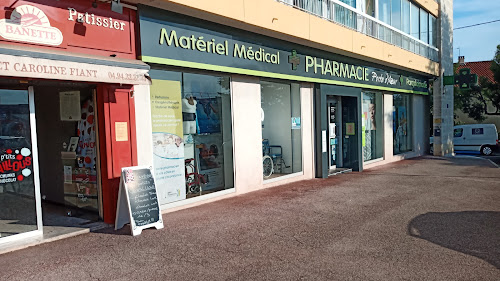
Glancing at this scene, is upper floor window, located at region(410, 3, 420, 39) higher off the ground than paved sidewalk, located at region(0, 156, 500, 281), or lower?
higher

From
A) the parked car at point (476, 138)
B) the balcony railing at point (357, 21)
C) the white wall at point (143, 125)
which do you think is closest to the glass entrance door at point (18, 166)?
the white wall at point (143, 125)

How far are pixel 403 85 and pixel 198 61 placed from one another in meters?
11.8

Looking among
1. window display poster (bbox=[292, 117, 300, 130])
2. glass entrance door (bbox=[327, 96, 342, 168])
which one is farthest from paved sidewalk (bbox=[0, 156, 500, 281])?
glass entrance door (bbox=[327, 96, 342, 168])

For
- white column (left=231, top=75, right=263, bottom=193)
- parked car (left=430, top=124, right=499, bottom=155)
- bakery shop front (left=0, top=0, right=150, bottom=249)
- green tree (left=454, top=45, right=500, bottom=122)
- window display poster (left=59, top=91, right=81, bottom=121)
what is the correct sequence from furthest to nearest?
green tree (left=454, top=45, right=500, bottom=122) < parked car (left=430, top=124, right=499, bottom=155) < white column (left=231, top=75, right=263, bottom=193) < window display poster (left=59, top=91, right=81, bottom=121) < bakery shop front (left=0, top=0, right=150, bottom=249)

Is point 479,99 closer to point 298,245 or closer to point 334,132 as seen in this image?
point 334,132

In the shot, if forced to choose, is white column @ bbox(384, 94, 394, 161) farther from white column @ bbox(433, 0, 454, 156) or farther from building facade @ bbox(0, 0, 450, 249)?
white column @ bbox(433, 0, 454, 156)

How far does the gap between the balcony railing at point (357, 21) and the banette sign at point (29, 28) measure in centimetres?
547

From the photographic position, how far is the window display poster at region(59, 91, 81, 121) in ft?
21.7

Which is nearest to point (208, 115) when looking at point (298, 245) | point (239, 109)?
point (239, 109)

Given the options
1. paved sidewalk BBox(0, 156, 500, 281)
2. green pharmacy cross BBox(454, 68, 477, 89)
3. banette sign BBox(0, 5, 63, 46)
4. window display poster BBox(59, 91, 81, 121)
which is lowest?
paved sidewalk BBox(0, 156, 500, 281)

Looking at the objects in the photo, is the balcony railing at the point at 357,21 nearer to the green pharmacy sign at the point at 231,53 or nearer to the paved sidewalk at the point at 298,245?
the green pharmacy sign at the point at 231,53

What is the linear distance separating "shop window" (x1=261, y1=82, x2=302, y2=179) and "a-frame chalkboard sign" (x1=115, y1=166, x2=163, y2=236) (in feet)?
13.3

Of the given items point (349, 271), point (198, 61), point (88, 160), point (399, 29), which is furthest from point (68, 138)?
point (399, 29)

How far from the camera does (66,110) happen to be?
684cm
